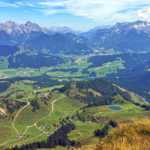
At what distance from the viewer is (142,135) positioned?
44.4 ft

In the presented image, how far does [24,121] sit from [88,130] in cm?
6192

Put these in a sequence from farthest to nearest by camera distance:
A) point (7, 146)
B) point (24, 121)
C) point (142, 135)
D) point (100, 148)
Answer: point (24, 121)
point (7, 146)
point (142, 135)
point (100, 148)

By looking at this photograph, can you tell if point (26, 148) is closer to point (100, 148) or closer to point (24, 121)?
point (24, 121)

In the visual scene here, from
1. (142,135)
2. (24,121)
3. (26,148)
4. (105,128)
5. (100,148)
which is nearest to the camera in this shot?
(100,148)

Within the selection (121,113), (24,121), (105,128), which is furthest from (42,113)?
(121,113)

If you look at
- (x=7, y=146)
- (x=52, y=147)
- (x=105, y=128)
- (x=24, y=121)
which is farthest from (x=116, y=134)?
(x=24, y=121)

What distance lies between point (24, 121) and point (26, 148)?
5169 centimetres

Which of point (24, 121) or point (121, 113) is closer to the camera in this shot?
point (24, 121)

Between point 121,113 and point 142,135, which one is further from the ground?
point 142,135

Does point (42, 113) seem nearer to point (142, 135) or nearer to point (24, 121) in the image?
point (24, 121)

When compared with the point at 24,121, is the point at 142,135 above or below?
above

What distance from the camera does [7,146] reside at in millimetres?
136750

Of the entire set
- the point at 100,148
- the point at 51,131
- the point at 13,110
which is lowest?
the point at 51,131

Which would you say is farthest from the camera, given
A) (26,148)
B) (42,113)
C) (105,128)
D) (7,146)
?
(42,113)
